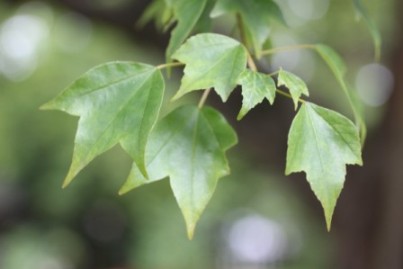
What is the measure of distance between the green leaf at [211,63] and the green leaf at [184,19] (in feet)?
0.20

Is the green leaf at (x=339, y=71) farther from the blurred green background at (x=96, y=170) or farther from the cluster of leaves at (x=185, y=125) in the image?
the blurred green background at (x=96, y=170)

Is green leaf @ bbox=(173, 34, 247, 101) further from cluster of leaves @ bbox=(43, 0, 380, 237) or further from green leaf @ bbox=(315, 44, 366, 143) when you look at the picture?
green leaf @ bbox=(315, 44, 366, 143)

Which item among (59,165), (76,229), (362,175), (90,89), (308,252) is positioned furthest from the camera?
(308,252)

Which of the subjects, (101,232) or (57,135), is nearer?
(57,135)

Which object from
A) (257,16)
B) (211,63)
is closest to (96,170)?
(257,16)

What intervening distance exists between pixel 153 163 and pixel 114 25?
1.17 meters

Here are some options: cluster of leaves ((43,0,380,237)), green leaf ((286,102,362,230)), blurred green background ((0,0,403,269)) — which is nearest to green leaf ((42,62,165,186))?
cluster of leaves ((43,0,380,237))

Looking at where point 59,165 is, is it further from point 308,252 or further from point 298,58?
point 308,252

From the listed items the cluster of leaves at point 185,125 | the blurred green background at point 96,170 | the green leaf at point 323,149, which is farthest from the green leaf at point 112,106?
→ the blurred green background at point 96,170

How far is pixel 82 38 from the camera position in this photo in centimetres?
401

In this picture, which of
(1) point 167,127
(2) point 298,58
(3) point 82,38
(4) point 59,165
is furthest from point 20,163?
(1) point 167,127

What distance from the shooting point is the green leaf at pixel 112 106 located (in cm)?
43

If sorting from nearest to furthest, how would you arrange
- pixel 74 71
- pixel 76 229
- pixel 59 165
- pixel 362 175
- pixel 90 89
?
pixel 90 89
pixel 362 175
pixel 74 71
pixel 59 165
pixel 76 229

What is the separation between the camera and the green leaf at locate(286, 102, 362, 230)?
428 millimetres
